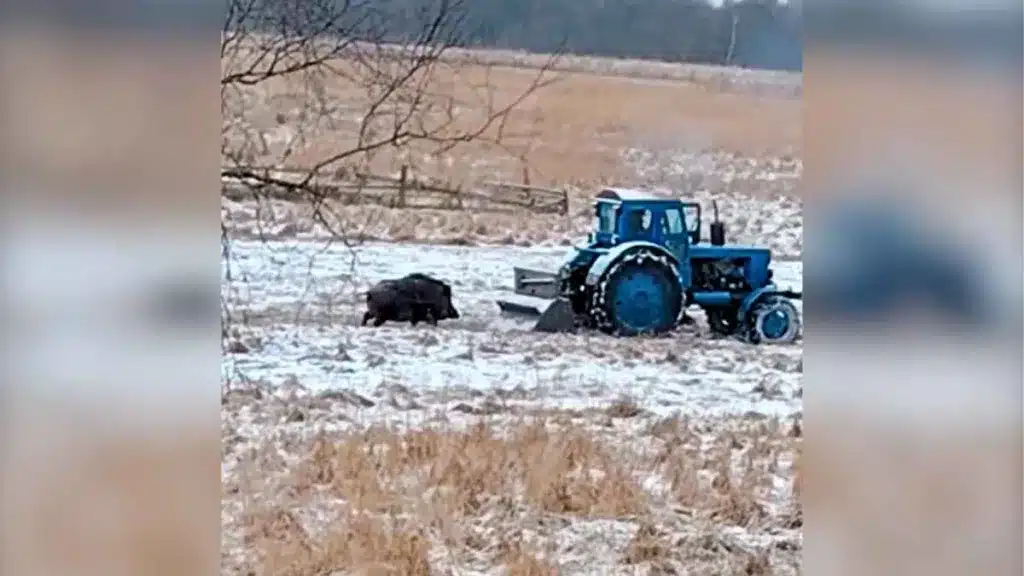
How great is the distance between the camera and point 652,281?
2.09 metres

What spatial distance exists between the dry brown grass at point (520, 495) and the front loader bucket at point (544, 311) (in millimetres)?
168

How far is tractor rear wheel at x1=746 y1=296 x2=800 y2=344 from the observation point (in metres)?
1.87

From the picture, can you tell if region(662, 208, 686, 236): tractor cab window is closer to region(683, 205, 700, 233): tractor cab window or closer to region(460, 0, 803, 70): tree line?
region(683, 205, 700, 233): tractor cab window

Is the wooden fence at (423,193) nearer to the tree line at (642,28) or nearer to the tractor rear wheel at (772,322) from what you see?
the tree line at (642,28)

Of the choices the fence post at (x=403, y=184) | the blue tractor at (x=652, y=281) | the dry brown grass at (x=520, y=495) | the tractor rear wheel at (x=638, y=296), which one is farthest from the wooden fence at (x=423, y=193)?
the dry brown grass at (x=520, y=495)

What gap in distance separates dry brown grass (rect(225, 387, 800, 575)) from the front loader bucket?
0.55 feet

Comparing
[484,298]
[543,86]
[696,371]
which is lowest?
[696,371]

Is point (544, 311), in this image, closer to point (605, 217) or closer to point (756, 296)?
point (605, 217)

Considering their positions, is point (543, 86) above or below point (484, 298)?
above

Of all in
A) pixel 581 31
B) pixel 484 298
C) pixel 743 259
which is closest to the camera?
pixel 581 31
